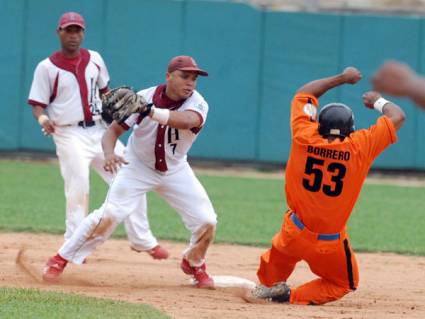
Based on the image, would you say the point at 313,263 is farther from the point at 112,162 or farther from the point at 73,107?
the point at 73,107

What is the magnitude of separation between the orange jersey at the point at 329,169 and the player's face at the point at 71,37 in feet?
10.0

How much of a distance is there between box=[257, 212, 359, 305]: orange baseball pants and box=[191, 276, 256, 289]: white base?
0.58m

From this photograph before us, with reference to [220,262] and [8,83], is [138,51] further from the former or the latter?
[220,262]

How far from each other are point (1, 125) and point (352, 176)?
12645 mm

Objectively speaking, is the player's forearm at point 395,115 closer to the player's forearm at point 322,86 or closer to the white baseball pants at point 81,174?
the player's forearm at point 322,86

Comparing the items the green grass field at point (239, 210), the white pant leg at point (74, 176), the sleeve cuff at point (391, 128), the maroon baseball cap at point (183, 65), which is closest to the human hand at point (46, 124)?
the white pant leg at point (74, 176)

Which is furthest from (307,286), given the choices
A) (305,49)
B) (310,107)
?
(305,49)

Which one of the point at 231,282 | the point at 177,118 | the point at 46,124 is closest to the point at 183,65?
the point at 177,118

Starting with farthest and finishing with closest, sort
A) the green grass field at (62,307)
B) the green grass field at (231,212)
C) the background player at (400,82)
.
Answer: the green grass field at (231,212) < the green grass field at (62,307) < the background player at (400,82)

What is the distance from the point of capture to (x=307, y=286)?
24.9 ft

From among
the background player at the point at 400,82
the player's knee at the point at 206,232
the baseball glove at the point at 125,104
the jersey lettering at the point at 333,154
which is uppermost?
the background player at the point at 400,82

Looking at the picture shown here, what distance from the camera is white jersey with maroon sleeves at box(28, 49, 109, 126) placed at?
9453mm

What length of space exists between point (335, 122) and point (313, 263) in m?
1.06

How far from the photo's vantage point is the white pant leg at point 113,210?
7949 millimetres
